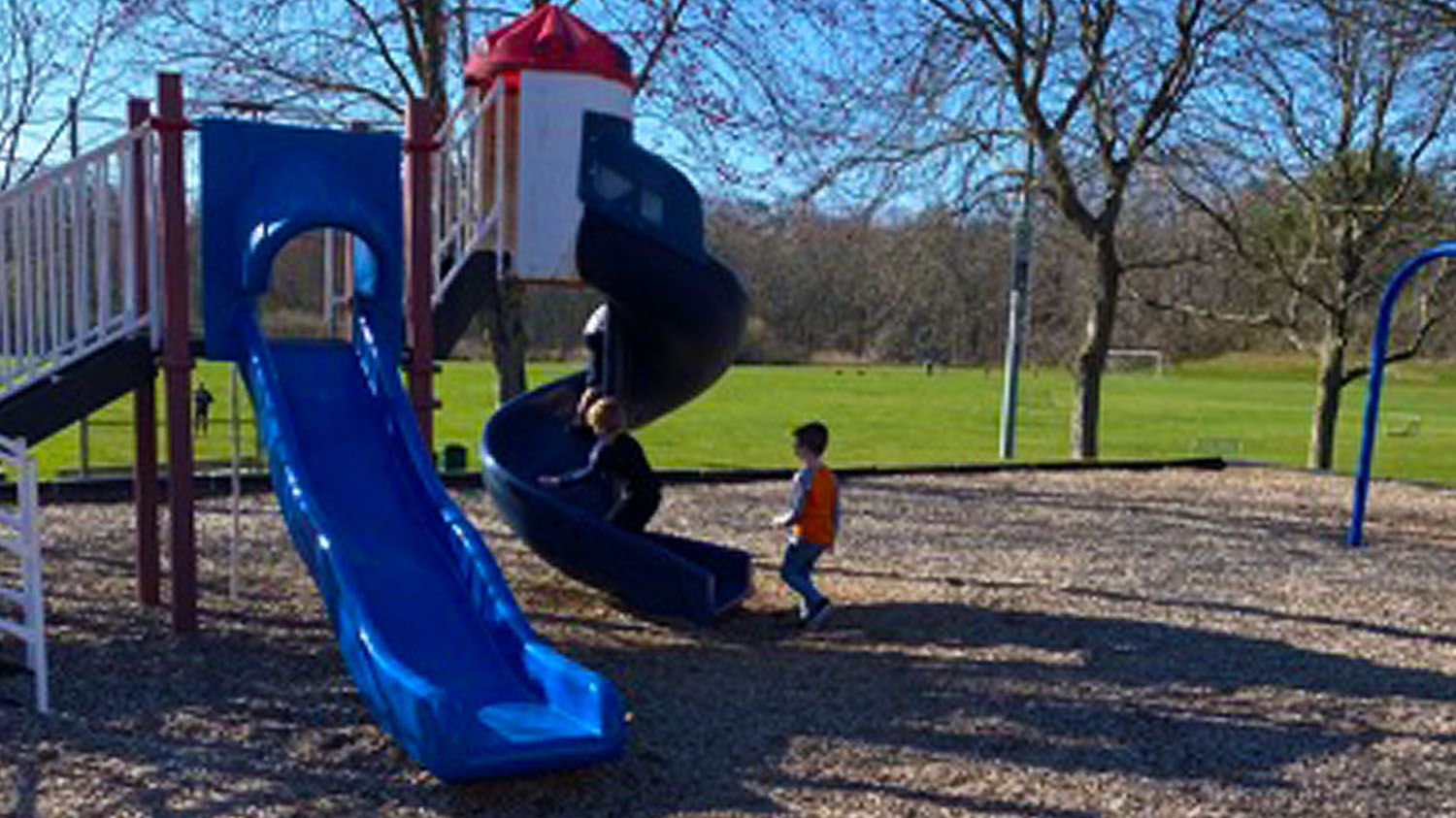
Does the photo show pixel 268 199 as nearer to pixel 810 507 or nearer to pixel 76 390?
pixel 76 390

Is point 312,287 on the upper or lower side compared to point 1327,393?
upper

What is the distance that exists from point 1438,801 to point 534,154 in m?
5.80

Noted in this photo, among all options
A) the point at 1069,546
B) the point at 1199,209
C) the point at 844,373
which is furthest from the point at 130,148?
the point at 844,373

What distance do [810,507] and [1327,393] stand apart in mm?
13986

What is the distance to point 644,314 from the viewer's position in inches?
326

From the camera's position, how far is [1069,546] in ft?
35.9

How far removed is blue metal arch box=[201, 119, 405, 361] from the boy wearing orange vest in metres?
2.44

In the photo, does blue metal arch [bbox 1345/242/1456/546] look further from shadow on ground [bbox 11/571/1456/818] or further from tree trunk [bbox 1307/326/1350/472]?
tree trunk [bbox 1307/326/1350/472]

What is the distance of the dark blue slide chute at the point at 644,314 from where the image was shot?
24.7ft

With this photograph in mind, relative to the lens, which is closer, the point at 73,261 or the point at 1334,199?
the point at 73,261

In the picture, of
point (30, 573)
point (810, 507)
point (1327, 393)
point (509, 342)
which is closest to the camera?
point (30, 573)

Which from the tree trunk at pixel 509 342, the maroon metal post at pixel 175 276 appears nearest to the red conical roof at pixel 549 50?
the maroon metal post at pixel 175 276

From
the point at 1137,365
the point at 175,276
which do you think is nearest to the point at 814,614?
the point at 175,276

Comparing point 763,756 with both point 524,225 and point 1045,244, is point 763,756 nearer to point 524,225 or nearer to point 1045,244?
point 524,225
